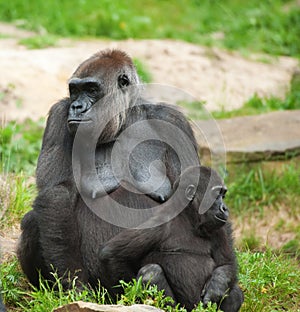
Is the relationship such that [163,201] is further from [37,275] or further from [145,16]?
[145,16]

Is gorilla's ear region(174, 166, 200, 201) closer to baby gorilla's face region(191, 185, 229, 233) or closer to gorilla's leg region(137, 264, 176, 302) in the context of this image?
baby gorilla's face region(191, 185, 229, 233)

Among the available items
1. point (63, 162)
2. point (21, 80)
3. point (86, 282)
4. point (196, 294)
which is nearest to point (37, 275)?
point (86, 282)

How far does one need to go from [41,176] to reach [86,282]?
810 millimetres

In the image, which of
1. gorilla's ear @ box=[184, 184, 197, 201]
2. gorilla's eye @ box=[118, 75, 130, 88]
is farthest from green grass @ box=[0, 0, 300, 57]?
gorilla's ear @ box=[184, 184, 197, 201]

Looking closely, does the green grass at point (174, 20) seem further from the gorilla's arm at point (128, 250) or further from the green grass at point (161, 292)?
the gorilla's arm at point (128, 250)

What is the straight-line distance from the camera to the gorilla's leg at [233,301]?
5444 mm

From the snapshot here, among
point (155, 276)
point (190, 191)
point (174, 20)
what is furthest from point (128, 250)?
point (174, 20)

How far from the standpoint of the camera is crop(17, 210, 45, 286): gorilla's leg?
5.82m

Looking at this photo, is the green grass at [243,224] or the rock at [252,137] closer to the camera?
the green grass at [243,224]

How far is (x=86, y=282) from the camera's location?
568 centimetres

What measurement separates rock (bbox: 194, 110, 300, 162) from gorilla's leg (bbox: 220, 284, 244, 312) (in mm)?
3476

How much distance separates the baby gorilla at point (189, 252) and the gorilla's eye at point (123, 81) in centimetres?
93

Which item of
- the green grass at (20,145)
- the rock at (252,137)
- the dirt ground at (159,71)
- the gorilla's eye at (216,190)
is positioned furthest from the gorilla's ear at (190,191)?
the dirt ground at (159,71)

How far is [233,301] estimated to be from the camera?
216 inches
